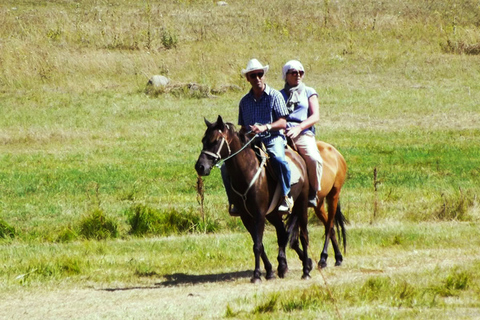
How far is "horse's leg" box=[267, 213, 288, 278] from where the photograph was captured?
423 inches

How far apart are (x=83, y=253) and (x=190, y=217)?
8.71 feet

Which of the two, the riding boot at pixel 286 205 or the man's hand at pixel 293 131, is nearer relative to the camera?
the riding boot at pixel 286 205

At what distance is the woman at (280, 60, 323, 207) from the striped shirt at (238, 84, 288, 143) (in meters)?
0.41

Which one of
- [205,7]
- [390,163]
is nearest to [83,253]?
[390,163]

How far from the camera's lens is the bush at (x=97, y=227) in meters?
14.1

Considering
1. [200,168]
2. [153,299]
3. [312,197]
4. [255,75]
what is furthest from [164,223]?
[200,168]

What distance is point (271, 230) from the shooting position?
1466 centimetres

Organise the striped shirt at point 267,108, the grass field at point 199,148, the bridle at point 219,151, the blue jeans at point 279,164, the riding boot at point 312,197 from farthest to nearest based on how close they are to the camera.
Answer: the riding boot at point 312,197 < the striped shirt at point 267,108 < the blue jeans at point 279,164 < the grass field at point 199,148 < the bridle at point 219,151

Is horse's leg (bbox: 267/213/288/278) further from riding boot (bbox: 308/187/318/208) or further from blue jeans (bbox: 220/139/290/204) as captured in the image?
blue jeans (bbox: 220/139/290/204)

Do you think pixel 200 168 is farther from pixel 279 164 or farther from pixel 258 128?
pixel 279 164

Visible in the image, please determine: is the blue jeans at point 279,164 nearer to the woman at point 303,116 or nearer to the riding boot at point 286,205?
the riding boot at point 286,205

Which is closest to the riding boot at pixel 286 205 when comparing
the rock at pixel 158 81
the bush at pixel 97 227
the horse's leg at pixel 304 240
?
the horse's leg at pixel 304 240

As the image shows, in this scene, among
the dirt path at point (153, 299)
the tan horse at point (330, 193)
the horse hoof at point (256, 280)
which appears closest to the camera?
the dirt path at point (153, 299)

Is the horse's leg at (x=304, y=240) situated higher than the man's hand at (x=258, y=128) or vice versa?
the man's hand at (x=258, y=128)
